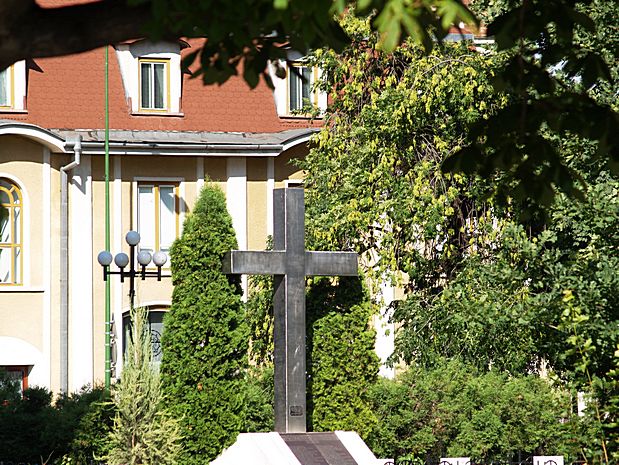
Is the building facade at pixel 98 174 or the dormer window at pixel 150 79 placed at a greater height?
the dormer window at pixel 150 79

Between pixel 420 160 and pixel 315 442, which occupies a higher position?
pixel 420 160

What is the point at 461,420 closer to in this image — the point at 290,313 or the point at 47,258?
the point at 290,313

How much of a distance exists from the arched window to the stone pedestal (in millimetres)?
14779

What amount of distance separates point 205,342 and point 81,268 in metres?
12.8

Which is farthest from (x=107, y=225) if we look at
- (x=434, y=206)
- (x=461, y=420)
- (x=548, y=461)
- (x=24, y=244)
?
(x=548, y=461)

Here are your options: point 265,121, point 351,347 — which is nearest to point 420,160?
point 351,347

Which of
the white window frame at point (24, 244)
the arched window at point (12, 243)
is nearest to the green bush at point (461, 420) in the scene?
the white window frame at point (24, 244)

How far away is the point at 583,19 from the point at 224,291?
1064 cm

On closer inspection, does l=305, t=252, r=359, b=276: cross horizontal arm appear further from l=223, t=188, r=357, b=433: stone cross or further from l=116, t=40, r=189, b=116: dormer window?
l=116, t=40, r=189, b=116: dormer window

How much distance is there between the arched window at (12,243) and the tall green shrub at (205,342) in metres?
12.6

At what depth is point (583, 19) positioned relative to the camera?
16.4 feet

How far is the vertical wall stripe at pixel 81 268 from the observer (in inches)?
1066

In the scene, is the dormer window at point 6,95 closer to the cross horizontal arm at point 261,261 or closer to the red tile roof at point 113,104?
the red tile roof at point 113,104

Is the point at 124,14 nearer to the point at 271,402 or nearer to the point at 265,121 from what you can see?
the point at 271,402
